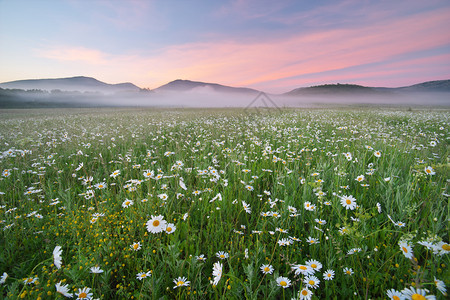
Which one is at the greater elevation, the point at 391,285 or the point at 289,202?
the point at 289,202

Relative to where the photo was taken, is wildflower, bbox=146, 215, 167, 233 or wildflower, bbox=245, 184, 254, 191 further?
wildflower, bbox=245, 184, 254, 191

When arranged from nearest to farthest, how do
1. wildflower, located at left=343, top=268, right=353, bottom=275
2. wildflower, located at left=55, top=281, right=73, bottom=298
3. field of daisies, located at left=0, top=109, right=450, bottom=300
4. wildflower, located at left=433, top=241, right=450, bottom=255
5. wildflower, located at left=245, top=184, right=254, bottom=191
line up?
wildflower, located at left=55, top=281, right=73, bottom=298, wildflower, located at left=433, top=241, right=450, bottom=255, field of daisies, located at left=0, top=109, right=450, bottom=300, wildflower, located at left=343, top=268, right=353, bottom=275, wildflower, located at left=245, top=184, right=254, bottom=191

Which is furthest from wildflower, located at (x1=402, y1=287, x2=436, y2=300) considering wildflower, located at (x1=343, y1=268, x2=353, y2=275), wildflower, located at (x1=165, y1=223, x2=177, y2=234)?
wildflower, located at (x1=165, y1=223, x2=177, y2=234)

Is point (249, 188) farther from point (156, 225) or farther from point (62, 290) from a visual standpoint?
point (62, 290)

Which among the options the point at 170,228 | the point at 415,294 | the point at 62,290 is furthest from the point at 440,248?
the point at 62,290

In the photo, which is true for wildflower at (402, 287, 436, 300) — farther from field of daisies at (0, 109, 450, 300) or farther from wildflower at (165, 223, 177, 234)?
wildflower at (165, 223, 177, 234)

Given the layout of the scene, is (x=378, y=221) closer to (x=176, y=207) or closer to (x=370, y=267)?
(x=370, y=267)

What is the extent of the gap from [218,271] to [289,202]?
1.50 meters

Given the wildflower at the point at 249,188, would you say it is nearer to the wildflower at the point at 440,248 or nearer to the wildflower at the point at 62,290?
the wildflower at the point at 440,248

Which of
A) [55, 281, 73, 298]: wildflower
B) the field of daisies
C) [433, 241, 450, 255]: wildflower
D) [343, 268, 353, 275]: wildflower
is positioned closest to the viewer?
[55, 281, 73, 298]: wildflower

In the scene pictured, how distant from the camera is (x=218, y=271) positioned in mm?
1417

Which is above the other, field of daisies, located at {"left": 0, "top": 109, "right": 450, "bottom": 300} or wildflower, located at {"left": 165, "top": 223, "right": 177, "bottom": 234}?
wildflower, located at {"left": 165, "top": 223, "right": 177, "bottom": 234}

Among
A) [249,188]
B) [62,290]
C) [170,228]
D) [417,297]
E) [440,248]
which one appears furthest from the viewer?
[249,188]

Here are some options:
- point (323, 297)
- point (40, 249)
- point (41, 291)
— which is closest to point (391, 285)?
point (323, 297)
